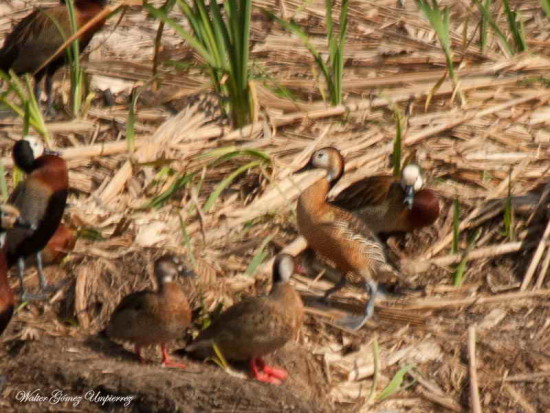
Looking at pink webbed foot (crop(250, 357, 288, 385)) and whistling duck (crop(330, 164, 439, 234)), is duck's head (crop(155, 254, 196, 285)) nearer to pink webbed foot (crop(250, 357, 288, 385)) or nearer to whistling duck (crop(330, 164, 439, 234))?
pink webbed foot (crop(250, 357, 288, 385))

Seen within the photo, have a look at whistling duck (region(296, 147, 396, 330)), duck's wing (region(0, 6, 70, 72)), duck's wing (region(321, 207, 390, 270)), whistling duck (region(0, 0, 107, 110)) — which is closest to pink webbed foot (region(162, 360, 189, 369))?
whistling duck (region(296, 147, 396, 330))

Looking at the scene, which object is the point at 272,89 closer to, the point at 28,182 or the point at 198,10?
the point at 198,10

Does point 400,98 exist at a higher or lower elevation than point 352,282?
higher

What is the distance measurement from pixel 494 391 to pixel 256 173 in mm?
2275

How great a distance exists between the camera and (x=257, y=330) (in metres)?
6.14

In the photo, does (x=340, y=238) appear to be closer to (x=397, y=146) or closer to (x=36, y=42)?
(x=397, y=146)

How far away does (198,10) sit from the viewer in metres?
7.88

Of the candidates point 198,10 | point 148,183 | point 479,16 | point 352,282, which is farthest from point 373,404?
point 479,16

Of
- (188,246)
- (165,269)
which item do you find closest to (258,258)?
(188,246)

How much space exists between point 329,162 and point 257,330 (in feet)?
5.57

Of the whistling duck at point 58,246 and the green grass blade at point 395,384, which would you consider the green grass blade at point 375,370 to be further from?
the whistling duck at point 58,246

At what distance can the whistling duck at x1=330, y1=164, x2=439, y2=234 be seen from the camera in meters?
7.60

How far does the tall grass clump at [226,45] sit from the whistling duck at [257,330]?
198 centimetres

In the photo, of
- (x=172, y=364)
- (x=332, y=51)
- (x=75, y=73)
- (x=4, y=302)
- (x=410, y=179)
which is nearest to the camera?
(x=4, y=302)
